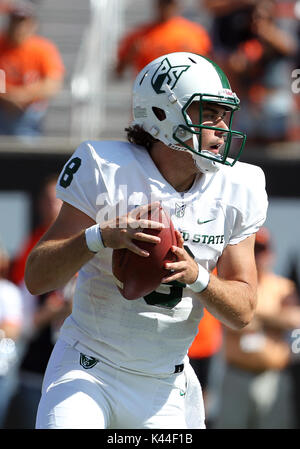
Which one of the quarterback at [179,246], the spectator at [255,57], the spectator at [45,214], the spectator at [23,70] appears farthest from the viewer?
the spectator at [23,70]

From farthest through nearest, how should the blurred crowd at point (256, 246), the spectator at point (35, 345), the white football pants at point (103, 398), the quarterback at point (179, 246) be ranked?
the blurred crowd at point (256, 246) < the spectator at point (35, 345) < the quarterback at point (179, 246) < the white football pants at point (103, 398)

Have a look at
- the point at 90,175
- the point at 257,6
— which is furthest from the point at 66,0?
the point at 90,175

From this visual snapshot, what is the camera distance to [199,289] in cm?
303

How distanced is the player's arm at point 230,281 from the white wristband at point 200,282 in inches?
0.7

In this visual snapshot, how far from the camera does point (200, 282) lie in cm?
301

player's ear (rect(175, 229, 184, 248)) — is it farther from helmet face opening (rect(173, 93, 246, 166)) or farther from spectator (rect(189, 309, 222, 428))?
spectator (rect(189, 309, 222, 428))

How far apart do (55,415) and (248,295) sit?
84 centimetres

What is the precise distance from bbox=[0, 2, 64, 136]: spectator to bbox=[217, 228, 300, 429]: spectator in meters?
2.57

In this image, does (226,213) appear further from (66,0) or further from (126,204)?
(66,0)

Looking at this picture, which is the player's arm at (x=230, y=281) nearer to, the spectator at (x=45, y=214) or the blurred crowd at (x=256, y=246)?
the blurred crowd at (x=256, y=246)

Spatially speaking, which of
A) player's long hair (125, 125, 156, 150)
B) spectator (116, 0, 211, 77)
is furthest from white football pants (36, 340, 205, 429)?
spectator (116, 0, 211, 77)

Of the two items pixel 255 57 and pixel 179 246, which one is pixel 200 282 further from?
pixel 255 57

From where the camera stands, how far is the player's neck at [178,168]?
3.31 m

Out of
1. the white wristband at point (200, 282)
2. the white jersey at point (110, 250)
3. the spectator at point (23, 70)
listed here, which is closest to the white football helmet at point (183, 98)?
the white jersey at point (110, 250)
